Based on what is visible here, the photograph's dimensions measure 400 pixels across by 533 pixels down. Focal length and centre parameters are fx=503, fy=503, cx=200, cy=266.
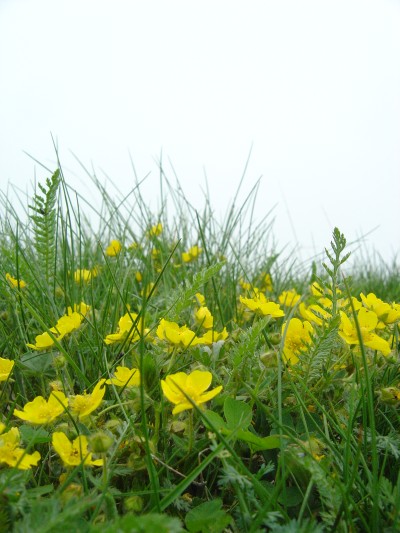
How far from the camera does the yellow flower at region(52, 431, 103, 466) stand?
907mm

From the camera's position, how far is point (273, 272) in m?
3.18

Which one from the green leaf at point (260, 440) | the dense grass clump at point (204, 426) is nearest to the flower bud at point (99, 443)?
the dense grass clump at point (204, 426)

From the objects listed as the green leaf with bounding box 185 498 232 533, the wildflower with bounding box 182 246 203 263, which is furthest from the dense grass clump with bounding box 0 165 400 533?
the wildflower with bounding box 182 246 203 263

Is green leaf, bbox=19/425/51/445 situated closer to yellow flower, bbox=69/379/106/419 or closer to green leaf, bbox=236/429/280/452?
yellow flower, bbox=69/379/106/419

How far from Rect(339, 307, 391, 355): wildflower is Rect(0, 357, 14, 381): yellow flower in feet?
2.53

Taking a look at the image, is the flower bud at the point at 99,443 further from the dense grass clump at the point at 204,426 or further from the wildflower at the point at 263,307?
the wildflower at the point at 263,307

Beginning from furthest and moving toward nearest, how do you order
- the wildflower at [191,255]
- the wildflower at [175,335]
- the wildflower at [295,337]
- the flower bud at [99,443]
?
the wildflower at [191,255] → the wildflower at [295,337] → the wildflower at [175,335] → the flower bud at [99,443]

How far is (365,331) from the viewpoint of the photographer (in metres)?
1.21

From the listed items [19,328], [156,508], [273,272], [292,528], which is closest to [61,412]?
[156,508]

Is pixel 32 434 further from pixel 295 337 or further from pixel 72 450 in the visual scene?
pixel 295 337

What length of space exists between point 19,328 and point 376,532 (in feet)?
3.71

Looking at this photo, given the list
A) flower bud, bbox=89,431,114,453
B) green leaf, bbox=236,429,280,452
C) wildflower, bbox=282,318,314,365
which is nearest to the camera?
flower bud, bbox=89,431,114,453

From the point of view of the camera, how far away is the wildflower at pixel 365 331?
1.16 m

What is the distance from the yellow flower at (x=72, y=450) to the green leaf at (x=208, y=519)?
0.62 feet
